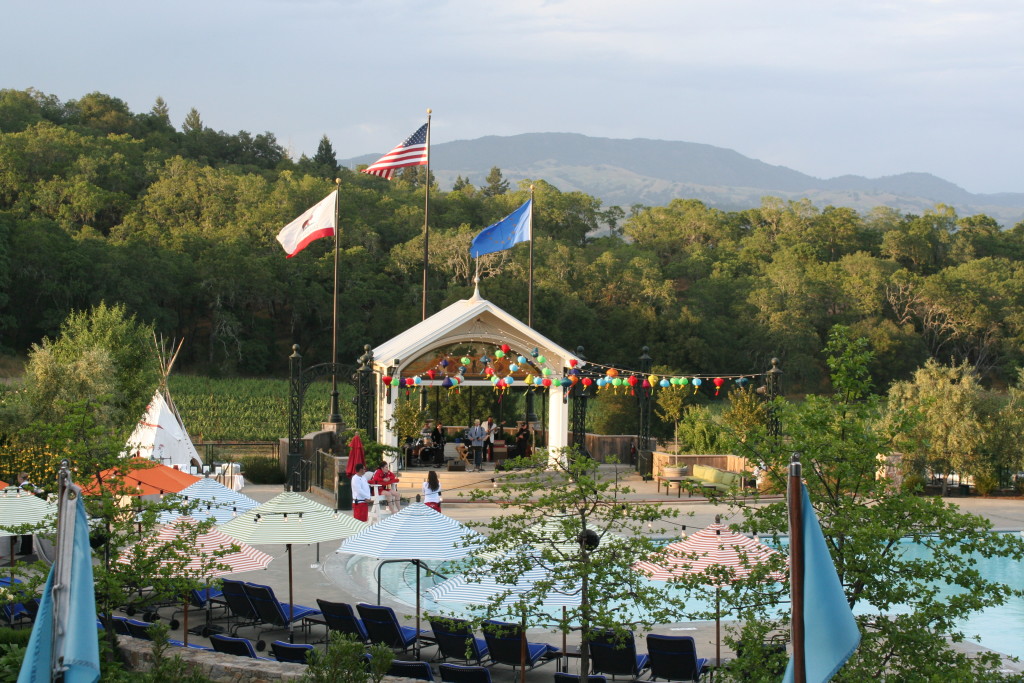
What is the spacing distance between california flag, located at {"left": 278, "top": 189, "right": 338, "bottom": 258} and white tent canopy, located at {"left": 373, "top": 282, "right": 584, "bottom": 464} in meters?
3.05

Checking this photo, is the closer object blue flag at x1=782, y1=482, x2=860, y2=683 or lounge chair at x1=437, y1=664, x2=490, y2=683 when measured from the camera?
blue flag at x1=782, y1=482, x2=860, y2=683

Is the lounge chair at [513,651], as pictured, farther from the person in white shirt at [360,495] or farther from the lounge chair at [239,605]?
the person in white shirt at [360,495]

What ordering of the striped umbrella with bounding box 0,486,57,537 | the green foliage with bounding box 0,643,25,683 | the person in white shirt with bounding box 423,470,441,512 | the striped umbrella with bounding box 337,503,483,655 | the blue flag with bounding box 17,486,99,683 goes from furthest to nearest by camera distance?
the person in white shirt with bounding box 423,470,441,512 → the striped umbrella with bounding box 0,486,57,537 → the striped umbrella with bounding box 337,503,483,655 → the green foliage with bounding box 0,643,25,683 → the blue flag with bounding box 17,486,99,683

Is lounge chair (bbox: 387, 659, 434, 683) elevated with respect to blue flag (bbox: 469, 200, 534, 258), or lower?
lower

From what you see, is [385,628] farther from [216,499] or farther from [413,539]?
[216,499]

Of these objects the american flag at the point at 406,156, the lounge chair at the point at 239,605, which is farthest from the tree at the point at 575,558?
the american flag at the point at 406,156

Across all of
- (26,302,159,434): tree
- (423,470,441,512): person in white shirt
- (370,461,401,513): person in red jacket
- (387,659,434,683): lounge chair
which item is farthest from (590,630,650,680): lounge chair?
(26,302,159,434): tree

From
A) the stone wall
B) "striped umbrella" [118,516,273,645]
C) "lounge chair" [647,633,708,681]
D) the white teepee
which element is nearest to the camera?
the stone wall

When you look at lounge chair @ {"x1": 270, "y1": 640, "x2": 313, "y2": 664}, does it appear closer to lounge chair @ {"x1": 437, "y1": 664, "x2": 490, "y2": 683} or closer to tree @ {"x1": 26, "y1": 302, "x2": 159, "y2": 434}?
lounge chair @ {"x1": 437, "y1": 664, "x2": 490, "y2": 683}

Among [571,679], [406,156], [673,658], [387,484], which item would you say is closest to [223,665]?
[571,679]

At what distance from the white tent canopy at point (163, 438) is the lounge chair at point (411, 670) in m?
12.8

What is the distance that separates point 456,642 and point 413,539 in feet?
4.35

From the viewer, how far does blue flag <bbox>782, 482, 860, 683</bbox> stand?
639 cm

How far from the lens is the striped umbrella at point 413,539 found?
12.9 metres
